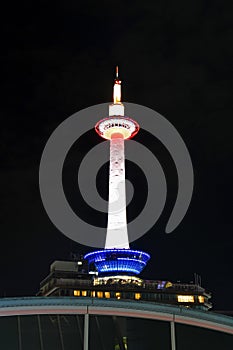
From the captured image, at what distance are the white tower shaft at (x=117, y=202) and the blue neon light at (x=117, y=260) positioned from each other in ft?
9.63

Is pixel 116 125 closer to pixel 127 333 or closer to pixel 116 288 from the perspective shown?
pixel 116 288

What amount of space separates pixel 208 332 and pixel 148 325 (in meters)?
2.12

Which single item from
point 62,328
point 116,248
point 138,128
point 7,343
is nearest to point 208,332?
point 62,328

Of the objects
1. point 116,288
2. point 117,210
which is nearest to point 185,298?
point 116,288

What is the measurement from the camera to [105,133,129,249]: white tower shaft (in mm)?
125062

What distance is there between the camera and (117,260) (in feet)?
398

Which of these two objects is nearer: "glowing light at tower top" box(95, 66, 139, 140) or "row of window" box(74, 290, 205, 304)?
"row of window" box(74, 290, 205, 304)

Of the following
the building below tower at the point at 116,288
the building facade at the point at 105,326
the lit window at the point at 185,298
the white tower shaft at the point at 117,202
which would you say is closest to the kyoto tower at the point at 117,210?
Result: the white tower shaft at the point at 117,202

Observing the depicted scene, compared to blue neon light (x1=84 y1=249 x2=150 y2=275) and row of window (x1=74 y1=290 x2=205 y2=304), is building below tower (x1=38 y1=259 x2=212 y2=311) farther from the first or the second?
blue neon light (x1=84 y1=249 x2=150 y2=275)

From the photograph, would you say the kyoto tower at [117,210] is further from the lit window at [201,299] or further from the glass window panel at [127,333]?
the glass window panel at [127,333]

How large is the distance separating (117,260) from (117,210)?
1285cm

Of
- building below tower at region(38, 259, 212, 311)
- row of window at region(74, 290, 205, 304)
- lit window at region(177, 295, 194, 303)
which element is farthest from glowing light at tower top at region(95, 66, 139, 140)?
lit window at region(177, 295, 194, 303)

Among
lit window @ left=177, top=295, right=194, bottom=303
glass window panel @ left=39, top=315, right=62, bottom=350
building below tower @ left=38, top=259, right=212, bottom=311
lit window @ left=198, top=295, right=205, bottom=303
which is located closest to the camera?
glass window panel @ left=39, top=315, right=62, bottom=350

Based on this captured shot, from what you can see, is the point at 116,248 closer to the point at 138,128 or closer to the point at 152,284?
the point at 152,284
